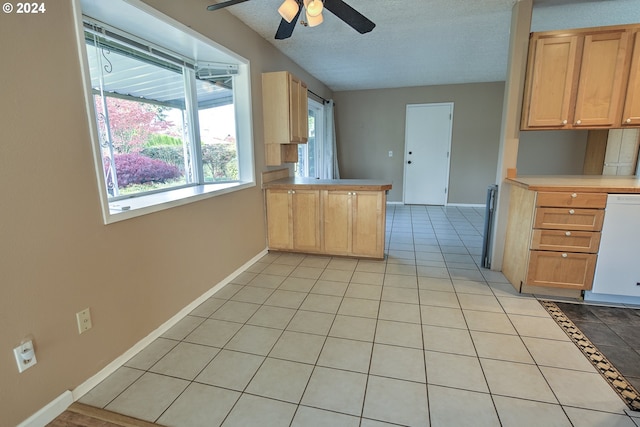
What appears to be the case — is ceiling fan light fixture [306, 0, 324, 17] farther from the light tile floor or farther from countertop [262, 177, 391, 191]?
the light tile floor

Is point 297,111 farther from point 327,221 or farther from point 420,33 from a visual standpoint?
point 420,33

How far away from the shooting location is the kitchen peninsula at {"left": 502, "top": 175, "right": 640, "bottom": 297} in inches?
87.2

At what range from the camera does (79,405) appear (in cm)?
145

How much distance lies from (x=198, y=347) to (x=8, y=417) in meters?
0.81

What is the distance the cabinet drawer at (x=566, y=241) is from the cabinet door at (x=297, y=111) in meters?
2.38

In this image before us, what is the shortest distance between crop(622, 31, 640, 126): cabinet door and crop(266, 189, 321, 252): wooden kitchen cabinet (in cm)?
262

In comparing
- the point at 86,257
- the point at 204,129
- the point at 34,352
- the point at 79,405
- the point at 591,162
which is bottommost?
the point at 79,405

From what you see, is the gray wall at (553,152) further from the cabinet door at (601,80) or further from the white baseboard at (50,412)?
the white baseboard at (50,412)

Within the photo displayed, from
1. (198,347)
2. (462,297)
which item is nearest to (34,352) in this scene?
(198,347)

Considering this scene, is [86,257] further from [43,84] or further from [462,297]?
[462,297]

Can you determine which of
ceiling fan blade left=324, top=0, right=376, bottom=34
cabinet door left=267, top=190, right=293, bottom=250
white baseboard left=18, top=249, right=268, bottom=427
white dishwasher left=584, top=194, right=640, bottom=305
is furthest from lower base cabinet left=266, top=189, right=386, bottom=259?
white dishwasher left=584, top=194, right=640, bottom=305

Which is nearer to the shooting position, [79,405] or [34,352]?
[34,352]

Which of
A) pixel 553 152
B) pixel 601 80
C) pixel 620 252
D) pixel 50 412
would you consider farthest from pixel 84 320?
pixel 553 152

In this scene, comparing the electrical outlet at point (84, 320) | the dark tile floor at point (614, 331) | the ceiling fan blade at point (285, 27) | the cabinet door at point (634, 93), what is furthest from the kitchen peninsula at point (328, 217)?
the electrical outlet at point (84, 320)
